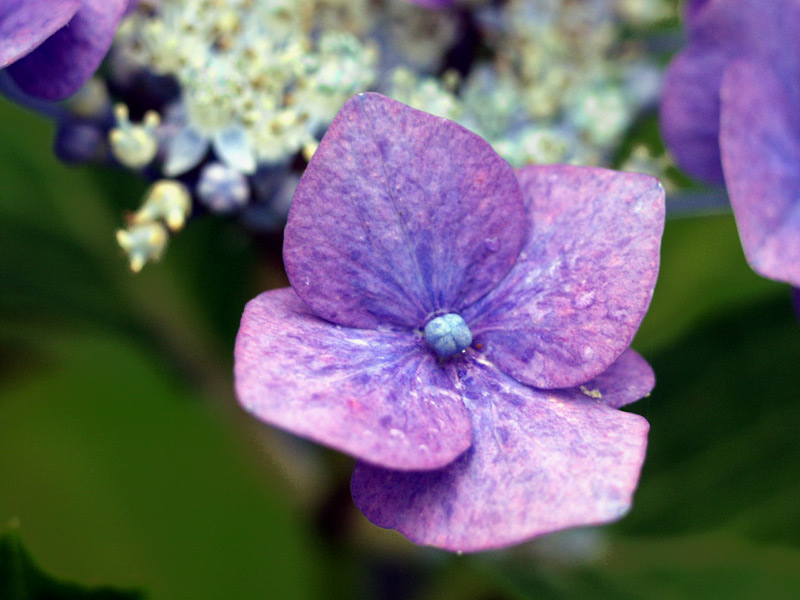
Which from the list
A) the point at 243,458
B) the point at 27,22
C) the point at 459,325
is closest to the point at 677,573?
the point at 243,458

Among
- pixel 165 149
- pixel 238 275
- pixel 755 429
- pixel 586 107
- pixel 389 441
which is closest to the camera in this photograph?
pixel 389 441

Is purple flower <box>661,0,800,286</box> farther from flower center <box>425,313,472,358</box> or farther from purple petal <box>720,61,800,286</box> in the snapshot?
flower center <box>425,313,472,358</box>

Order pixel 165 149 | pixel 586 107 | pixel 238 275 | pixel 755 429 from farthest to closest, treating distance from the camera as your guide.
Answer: pixel 238 275, pixel 755 429, pixel 586 107, pixel 165 149

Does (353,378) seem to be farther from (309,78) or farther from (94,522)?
(94,522)

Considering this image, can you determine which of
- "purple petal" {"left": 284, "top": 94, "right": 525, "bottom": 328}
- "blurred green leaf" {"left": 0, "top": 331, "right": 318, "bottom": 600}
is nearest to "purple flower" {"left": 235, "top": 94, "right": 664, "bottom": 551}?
"purple petal" {"left": 284, "top": 94, "right": 525, "bottom": 328}

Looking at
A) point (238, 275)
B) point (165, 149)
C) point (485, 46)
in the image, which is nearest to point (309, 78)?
point (165, 149)

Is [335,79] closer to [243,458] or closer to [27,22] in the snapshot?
[27,22]

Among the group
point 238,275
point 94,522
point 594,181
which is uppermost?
point 594,181

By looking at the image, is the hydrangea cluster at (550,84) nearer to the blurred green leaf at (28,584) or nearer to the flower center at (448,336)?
the flower center at (448,336)
